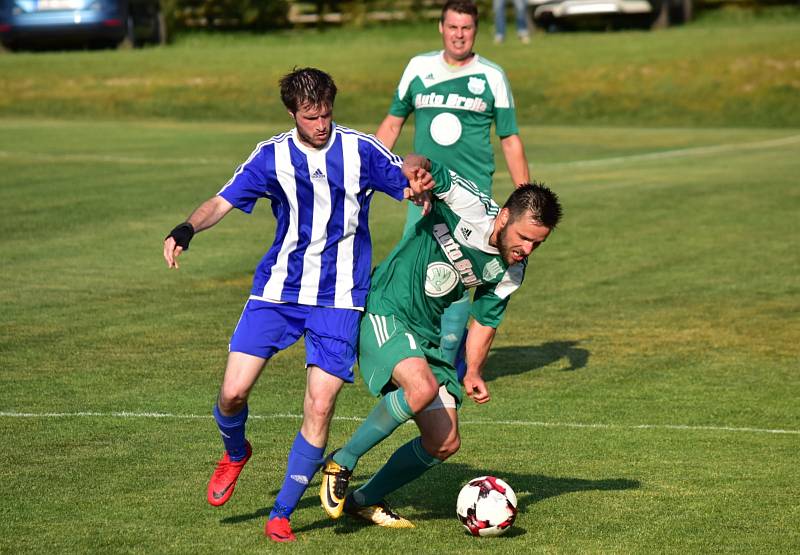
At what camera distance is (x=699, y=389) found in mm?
10055

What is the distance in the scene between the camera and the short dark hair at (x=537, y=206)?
256 inches

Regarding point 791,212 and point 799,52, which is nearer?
point 791,212

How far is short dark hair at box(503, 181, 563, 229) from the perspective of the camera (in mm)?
6500

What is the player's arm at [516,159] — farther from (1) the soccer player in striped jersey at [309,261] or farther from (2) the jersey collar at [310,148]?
(2) the jersey collar at [310,148]

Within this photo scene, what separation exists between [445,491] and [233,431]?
1.27m

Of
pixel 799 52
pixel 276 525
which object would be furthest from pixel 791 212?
pixel 799 52

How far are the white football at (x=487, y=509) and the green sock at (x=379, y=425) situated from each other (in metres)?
0.48

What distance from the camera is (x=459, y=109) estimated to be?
9820 mm

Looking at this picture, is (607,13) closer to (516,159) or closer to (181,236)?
(516,159)

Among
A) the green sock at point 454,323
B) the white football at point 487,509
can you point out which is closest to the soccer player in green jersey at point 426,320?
the white football at point 487,509

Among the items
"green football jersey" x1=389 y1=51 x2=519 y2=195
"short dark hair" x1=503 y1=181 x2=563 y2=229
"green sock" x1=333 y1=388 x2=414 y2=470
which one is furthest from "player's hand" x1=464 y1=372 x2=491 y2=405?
"green football jersey" x1=389 y1=51 x2=519 y2=195

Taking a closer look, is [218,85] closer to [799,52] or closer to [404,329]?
[799,52]

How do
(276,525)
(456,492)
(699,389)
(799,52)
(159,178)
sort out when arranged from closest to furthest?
(276,525) < (456,492) < (699,389) < (159,178) < (799,52)

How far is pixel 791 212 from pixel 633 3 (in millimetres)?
23607
